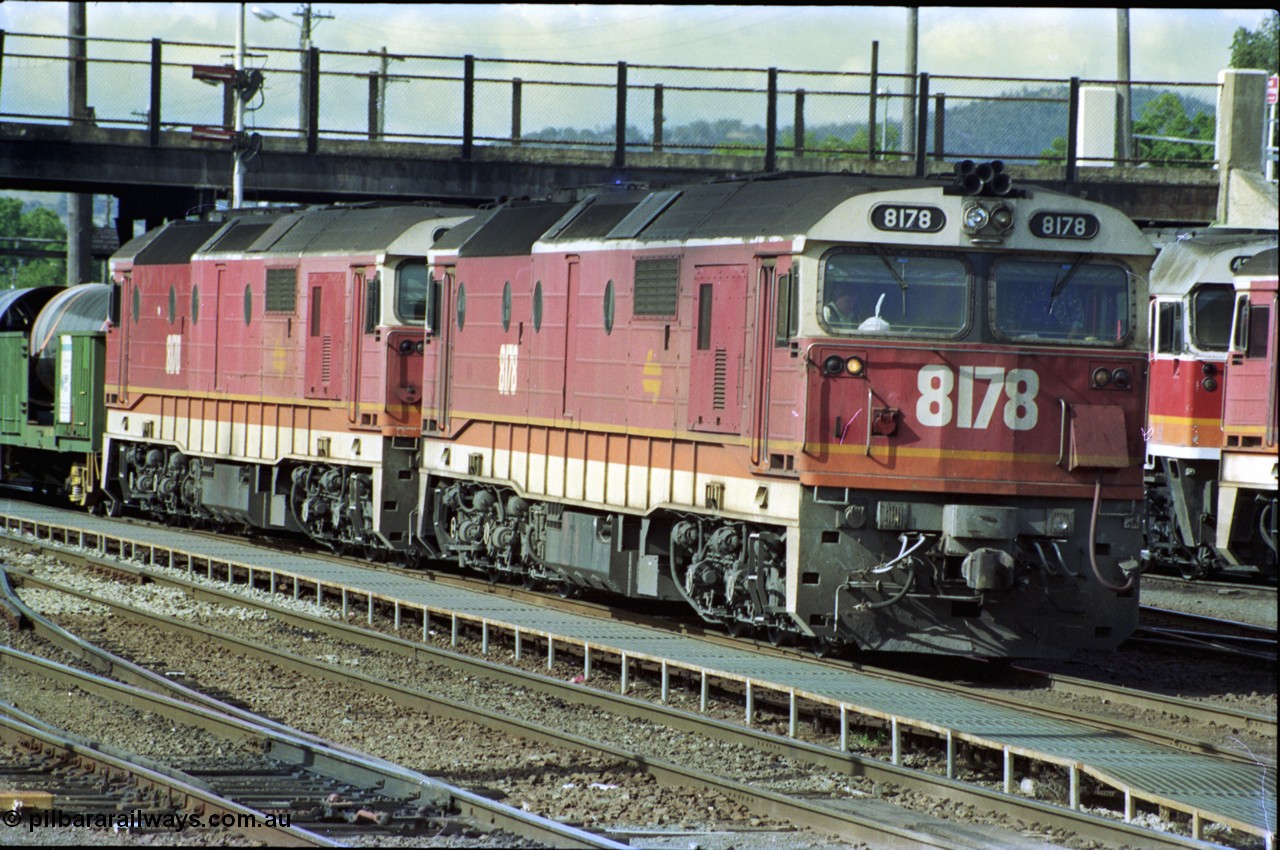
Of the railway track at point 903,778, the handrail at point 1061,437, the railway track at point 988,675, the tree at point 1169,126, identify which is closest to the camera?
the railway track at point 903,778

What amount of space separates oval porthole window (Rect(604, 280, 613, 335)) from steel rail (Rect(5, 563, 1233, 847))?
11.5 ft

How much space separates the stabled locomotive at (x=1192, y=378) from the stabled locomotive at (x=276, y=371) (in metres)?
9.29

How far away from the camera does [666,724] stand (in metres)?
12.3

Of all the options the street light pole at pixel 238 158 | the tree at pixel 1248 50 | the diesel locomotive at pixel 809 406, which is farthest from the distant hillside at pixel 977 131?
the tree at pixel 1248 50

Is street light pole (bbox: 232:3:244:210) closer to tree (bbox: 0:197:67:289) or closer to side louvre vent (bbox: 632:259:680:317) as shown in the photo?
side louvre vent (bbox: 632:259:680:317)

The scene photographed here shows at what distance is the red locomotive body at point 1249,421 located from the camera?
18.8 meters

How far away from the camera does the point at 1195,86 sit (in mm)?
29172

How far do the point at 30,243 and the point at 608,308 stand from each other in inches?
3933

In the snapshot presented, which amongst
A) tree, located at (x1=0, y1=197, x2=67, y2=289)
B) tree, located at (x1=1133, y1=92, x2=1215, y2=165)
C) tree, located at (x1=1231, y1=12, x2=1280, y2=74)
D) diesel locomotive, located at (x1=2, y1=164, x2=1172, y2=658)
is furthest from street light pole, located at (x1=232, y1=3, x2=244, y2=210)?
tree, located at (x1=0, y1=197, x2=67, y2=289)

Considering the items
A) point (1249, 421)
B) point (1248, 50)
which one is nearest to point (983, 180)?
point (1249, 421)

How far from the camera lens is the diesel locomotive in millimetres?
13242

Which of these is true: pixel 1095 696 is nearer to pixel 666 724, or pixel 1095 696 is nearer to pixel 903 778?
pixel 666 724

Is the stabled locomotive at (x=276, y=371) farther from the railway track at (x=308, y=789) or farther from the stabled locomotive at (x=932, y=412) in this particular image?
the railway track at (x=308, y=789)

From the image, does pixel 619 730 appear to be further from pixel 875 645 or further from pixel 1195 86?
pixel 1195 86
